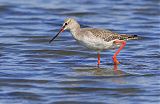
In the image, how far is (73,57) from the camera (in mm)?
14625

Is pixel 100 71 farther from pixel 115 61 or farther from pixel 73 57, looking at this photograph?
pixel 73 57

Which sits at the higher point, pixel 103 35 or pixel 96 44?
pixel 103 35

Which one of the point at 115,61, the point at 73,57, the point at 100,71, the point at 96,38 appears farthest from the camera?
the point at 73,57

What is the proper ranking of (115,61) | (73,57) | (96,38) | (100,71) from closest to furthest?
1. (100,71)
2. (96,38)
3. (115,61)
4. (73,57)

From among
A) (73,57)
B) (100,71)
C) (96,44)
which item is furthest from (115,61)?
(73,57)

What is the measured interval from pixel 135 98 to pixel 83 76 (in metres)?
1.98

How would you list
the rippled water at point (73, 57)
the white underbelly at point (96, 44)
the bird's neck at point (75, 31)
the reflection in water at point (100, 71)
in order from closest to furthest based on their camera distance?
the rippled water at point (73, 57), the reflection in water at point (100, 71), the white underbelly at point (96, 44), the bird's neck at point (75, 31)

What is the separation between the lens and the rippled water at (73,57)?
11.0 m

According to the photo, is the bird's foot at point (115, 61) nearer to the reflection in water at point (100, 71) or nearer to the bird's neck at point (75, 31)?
the reflection in water at point (100, 71)

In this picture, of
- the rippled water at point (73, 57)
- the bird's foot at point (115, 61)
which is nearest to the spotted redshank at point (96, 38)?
the bird's foot at point (115, 61)

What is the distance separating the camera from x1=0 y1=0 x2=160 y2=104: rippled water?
11.0m

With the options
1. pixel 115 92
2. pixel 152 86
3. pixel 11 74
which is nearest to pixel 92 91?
pixel 115 92

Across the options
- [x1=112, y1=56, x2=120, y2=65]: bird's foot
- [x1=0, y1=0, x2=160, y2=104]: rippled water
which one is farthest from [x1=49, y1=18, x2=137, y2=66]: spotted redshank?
[x1=0, y1=0, x2=160, y2=104]: rippled water

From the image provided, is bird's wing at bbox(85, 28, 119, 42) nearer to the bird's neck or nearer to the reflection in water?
the bird's neck
